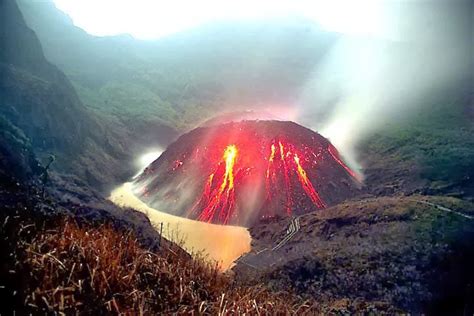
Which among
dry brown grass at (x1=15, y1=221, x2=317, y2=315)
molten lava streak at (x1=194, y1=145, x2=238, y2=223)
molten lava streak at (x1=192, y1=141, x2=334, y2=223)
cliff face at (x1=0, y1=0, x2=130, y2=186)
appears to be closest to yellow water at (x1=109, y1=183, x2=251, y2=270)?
molten lava streak at (x1=194, y1=145, x2=238, y2=223)

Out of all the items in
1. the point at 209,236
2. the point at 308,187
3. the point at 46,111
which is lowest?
the point at 209,236

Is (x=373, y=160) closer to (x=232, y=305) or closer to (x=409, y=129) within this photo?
(x=409, y=129)

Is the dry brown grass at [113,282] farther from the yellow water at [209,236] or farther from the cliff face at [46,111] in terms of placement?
the cliff face at [46,111]

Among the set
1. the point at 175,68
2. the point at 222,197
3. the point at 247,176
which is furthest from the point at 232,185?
the point at 175,68

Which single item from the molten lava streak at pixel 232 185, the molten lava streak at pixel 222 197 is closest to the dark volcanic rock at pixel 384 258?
the molten lava streak at pixel 222 197

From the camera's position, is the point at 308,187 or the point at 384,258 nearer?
the point at 384,258

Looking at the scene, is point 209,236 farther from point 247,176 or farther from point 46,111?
point 46,111

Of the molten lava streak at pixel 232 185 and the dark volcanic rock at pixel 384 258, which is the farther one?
the molten lava streak at pixel 232 185

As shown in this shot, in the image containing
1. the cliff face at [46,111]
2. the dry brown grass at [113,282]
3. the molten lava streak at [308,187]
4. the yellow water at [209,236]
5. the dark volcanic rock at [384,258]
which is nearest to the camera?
the dry brown grass at [113,282]
